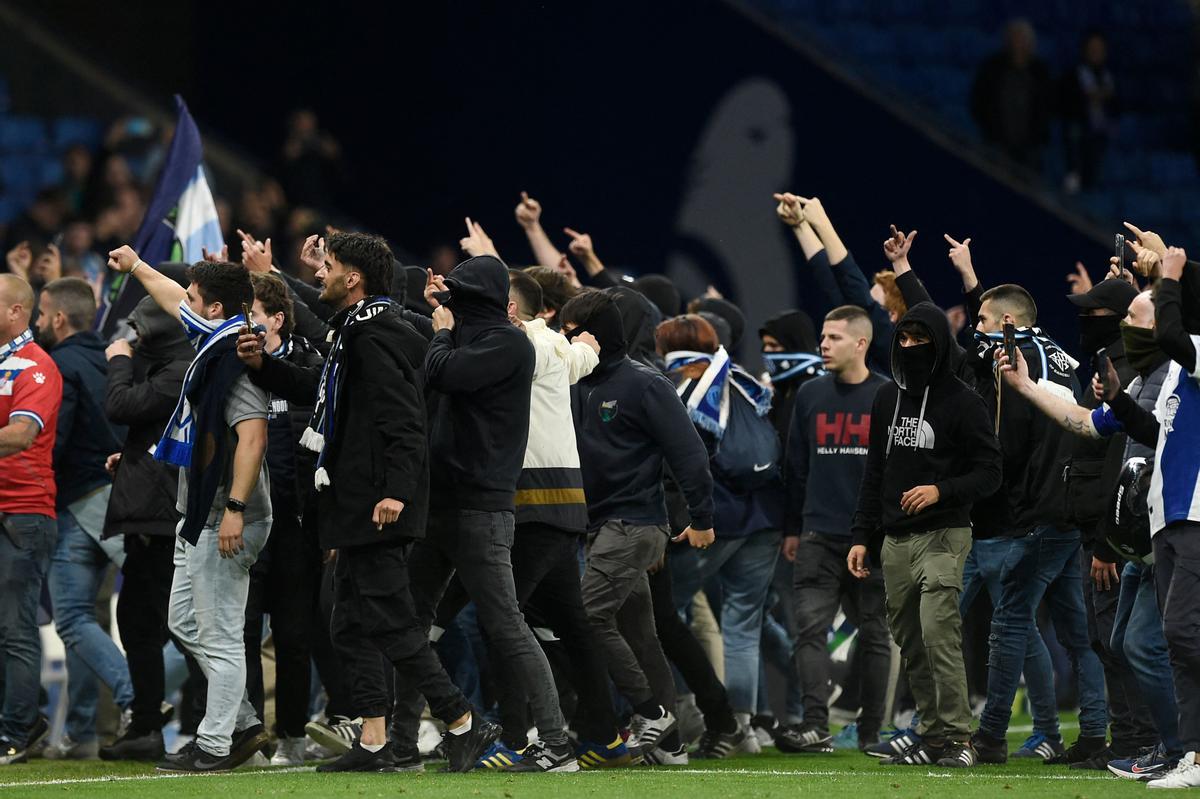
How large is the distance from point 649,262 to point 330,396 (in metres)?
8.09

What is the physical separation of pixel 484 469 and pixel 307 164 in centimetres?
1121

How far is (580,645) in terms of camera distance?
24.0 ft

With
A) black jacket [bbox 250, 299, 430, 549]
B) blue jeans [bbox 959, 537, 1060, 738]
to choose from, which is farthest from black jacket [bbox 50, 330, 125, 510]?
blue jeans [bbox 959, 537, 1060, 738]

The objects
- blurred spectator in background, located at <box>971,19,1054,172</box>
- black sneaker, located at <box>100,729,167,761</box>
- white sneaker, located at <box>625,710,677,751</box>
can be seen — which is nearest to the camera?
white sneaker, located at <box>625,710,677,751</box>

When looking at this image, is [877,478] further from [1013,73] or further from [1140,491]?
[1013,73]

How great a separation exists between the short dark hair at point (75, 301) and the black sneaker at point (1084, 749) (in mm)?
4733

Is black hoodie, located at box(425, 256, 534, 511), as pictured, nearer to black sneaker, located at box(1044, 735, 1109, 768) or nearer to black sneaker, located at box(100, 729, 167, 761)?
black sneaker, located at box(100, 729, 167, 761)

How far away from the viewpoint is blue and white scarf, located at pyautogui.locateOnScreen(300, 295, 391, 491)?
22.9 ft

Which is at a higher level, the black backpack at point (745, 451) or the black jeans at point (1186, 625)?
the black backpack at point (745, 451)

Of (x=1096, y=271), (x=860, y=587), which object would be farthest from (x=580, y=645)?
(x=1096, y=271)

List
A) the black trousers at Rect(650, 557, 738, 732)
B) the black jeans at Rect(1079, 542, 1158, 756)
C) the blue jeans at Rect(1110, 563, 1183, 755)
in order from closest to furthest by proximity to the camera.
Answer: the blue jeans at Rect(1110, 563, 1183, 755), the black jeans at Rect(1079, 542, 1158, 756), the black trousers at Rect(650, 557, 738, 732)

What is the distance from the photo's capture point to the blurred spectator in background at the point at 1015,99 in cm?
1548

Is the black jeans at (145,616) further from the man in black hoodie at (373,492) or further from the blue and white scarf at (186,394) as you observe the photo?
the man in black hoodie at (373,492)

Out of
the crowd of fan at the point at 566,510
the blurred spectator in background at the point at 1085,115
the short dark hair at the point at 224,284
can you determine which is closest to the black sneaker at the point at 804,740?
the crowd of fan at the point at 566,510
